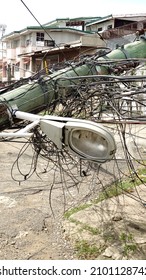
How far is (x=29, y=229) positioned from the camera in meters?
5.78

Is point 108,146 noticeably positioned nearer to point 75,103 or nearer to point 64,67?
point 75,103

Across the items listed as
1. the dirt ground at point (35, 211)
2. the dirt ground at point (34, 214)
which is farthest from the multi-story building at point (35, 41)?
the dirt ground at point (34, 214)

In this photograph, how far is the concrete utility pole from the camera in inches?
159

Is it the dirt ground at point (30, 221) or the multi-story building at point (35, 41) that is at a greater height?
the multi-story building at point (35, 41)

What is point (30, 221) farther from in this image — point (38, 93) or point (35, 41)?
point (35, 41)

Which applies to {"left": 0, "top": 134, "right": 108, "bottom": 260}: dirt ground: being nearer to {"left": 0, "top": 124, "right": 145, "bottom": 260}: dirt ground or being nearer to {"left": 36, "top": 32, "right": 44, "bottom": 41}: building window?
{"left": 0, "top": 124, "right": 145, "bottom": 260}: dirt ground

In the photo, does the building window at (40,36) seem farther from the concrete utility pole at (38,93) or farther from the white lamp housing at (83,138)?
the white lamp housing at (83,138)

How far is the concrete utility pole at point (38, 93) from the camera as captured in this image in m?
4.04

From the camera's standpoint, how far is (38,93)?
432cm

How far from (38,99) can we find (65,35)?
33.3m

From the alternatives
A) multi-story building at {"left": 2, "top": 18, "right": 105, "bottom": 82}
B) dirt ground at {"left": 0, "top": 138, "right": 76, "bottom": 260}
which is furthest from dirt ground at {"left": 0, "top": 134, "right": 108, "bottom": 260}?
multi-story building at {"left": 2, "top": 18, "right": 105, "bottom": 82}

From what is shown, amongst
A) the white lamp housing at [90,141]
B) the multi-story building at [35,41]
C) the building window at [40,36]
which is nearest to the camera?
the white lamp housing at [90,141]

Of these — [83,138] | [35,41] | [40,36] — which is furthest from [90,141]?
[40,36]

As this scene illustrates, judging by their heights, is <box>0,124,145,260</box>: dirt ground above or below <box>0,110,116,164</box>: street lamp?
below
